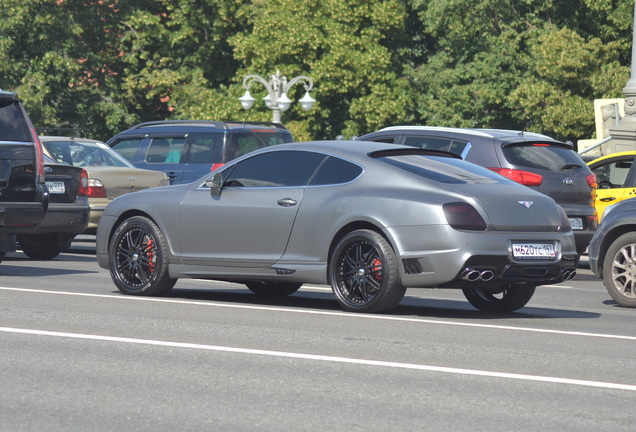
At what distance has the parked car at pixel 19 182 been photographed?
1427 centimetres

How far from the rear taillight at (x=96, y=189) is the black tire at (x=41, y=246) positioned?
144cm

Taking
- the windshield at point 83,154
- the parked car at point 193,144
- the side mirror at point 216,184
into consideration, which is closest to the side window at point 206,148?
the parked car at point 193,144

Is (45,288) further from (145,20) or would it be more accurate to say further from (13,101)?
(145,20)

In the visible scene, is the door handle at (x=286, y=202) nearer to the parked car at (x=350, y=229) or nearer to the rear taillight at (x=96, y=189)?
the parked car at (x=350, y=229)

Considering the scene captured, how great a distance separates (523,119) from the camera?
5109cm

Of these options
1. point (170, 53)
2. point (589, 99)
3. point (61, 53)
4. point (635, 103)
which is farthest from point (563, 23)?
point (635, 103)

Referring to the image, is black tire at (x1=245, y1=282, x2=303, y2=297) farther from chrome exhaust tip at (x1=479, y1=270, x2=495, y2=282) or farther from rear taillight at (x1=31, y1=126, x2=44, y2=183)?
rear taillight at (x1=31, y1=126, x2=44, y2=183)

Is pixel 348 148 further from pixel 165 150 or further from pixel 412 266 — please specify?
pixel 165 150

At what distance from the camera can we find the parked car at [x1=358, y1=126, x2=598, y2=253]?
16625mm

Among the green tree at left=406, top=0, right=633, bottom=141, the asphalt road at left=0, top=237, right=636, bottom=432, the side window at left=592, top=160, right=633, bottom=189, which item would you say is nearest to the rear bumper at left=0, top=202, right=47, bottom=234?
the asphalt road at left=0, top=237, right=636, bottom=432

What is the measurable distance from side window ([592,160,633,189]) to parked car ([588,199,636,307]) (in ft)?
20.4

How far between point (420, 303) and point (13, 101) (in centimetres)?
551

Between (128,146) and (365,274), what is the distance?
493 inches

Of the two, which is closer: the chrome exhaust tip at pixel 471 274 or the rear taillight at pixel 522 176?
the chrome exhaust tip at pixel 471 274
